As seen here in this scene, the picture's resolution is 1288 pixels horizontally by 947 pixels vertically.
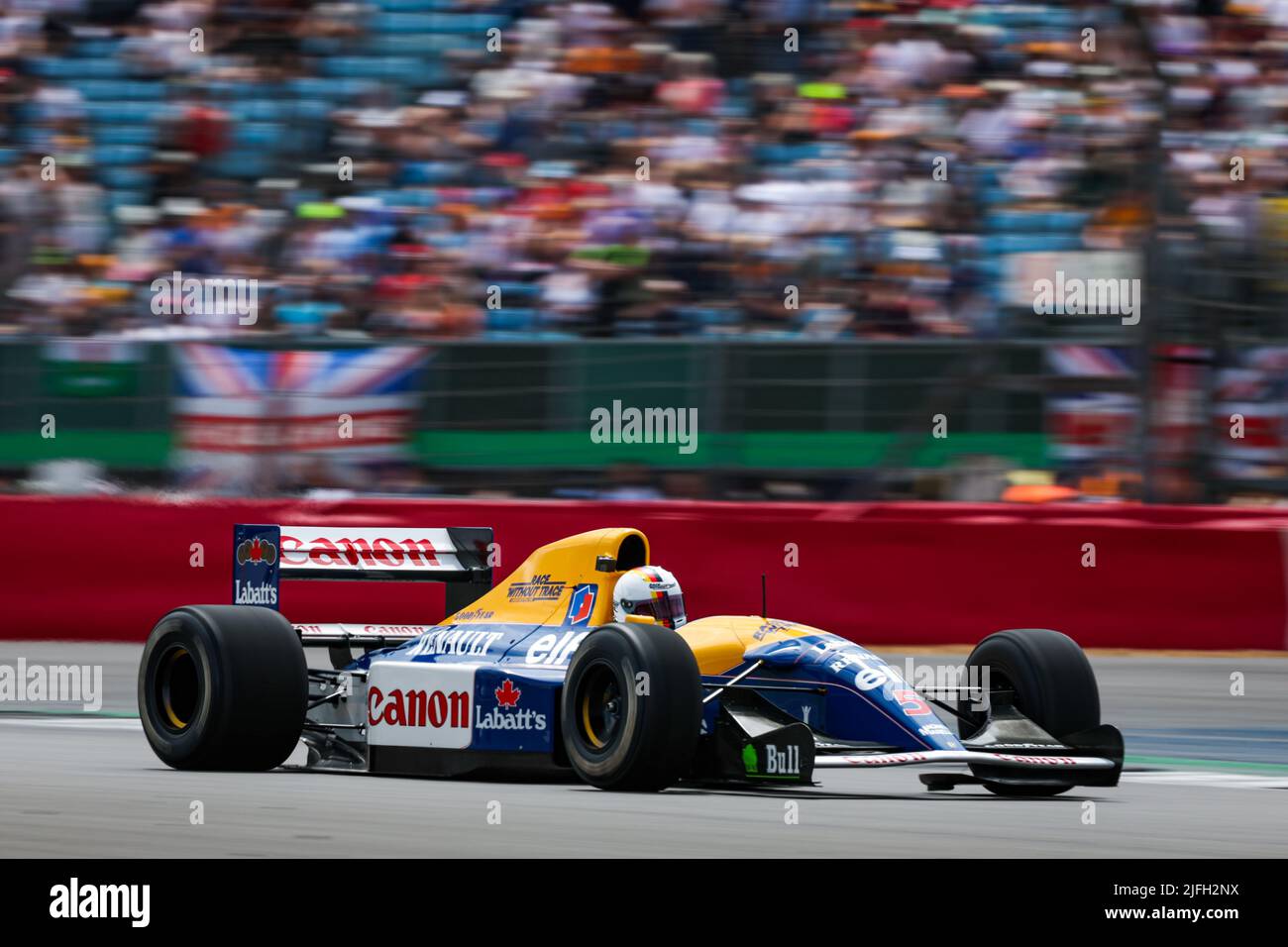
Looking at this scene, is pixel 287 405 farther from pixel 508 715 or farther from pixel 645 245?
pixel 508 715

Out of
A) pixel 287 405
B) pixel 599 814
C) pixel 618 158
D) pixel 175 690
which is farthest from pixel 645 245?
pixel 599 814

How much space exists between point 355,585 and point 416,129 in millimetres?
4003

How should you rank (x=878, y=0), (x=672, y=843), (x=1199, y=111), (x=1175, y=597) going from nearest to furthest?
(x=672, y=843) < (x=1175, y=597) < (x=1199, y=111) < (x=878, y=0)

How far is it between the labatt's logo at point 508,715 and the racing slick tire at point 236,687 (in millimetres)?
736

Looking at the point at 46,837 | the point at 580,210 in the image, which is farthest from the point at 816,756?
the point at 580,210

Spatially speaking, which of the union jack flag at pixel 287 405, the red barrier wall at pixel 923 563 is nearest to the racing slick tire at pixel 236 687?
the red barrier wall at pixel 923 563

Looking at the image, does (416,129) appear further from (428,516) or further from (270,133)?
(428,516)

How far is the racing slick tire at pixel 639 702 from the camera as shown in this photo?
288 inches

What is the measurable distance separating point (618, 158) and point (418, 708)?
859 cm

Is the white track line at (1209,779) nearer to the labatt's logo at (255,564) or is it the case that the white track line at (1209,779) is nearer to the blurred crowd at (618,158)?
the labatt's logo at (255,564)

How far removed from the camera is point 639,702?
730 cm

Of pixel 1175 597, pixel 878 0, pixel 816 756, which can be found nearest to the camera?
pixel 816 756

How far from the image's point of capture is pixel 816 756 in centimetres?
767

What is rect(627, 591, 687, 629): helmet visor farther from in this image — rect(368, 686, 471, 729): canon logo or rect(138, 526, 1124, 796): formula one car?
rect(368, 686, 471, 729): canon logo
